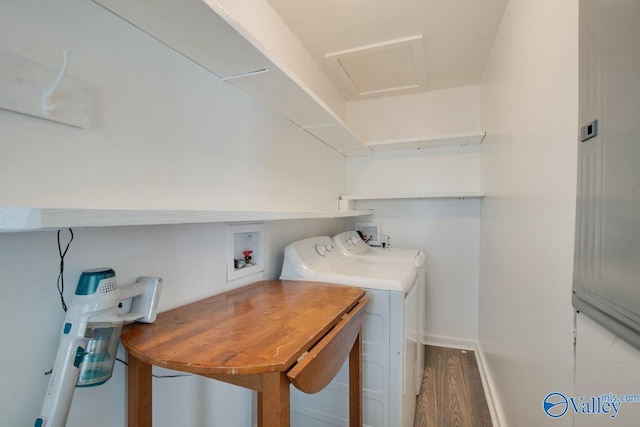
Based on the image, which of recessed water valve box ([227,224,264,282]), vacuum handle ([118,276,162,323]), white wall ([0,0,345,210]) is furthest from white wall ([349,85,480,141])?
vacuum handle ([118,276,162,323])

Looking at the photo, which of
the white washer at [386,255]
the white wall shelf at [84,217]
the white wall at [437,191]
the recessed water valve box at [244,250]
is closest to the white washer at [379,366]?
the recessed water valve box at [244,250]

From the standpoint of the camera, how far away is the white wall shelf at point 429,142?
239cm

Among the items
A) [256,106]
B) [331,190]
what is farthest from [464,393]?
[256,106]

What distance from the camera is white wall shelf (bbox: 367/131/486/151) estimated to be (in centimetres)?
239

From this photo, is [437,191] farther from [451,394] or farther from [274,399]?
[274,399]

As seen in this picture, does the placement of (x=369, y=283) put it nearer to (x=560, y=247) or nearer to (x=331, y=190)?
(x=560, y=247)

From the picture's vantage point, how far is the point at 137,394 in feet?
2.96

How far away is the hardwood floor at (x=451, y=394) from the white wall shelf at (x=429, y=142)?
1999mm

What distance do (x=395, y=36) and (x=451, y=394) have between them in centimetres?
264

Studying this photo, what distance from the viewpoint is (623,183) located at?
545 millimetres

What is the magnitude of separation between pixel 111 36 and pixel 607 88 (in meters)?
1.35

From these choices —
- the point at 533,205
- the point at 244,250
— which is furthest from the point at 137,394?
the point at 533,205

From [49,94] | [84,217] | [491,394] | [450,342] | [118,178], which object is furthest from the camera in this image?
[450,342]

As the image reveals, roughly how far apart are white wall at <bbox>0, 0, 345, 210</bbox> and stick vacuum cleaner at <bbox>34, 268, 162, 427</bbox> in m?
0.25
